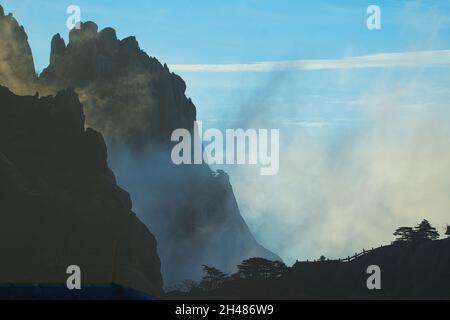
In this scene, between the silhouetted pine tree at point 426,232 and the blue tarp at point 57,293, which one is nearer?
the blue tarp at point 57,293

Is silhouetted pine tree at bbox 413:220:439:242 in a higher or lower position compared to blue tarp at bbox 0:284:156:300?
higher

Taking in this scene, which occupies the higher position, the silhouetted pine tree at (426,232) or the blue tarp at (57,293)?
the silhouetted pine tree at (426,232)

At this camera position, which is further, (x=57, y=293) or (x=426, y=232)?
(x=426, y=232)

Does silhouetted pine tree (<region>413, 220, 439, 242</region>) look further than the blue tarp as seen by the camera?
Yes

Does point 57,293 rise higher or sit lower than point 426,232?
lower

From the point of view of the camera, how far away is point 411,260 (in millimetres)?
171250
